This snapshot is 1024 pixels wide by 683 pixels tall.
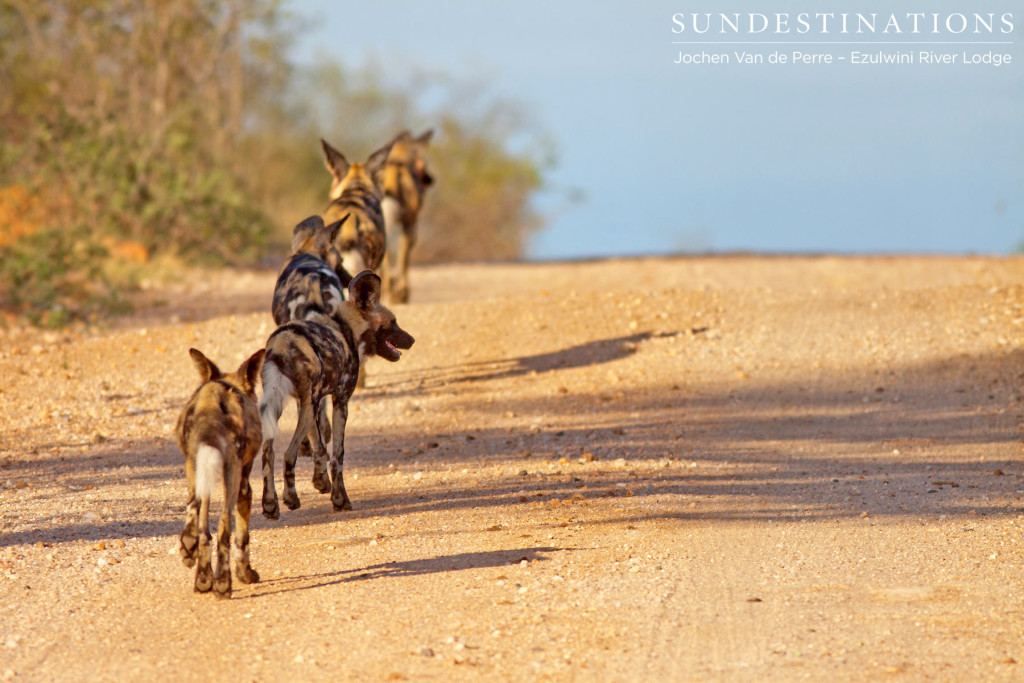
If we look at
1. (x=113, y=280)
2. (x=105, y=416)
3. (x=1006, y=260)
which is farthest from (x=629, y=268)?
(x=105, y=416)

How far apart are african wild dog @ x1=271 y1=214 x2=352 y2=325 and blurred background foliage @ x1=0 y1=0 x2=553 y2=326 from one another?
6.08m

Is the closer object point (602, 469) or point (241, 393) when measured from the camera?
point (241, 393)

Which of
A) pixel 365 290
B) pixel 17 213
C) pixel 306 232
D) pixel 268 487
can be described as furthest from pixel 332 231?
pixel 17 213

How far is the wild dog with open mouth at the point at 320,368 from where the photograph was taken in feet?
19.6

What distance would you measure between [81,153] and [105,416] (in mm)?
9289

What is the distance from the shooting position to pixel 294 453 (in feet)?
21.2

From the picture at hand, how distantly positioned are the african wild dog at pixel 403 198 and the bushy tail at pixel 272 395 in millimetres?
6527

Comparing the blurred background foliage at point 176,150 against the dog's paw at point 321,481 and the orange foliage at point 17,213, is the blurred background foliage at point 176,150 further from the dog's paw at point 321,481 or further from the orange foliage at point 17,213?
the dog's paw at point 321,481

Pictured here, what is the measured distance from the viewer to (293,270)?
745 centimetres

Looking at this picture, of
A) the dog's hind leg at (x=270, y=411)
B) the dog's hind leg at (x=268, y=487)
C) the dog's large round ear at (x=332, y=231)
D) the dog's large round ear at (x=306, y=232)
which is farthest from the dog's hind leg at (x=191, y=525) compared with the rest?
the dog's large round ear at (x=306, y=232)

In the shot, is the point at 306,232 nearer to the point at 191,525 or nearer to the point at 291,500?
the point at 291,500

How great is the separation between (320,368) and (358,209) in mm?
3558

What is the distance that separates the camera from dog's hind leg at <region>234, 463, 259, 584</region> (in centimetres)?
511

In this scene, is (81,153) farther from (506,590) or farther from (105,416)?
(506,590)
